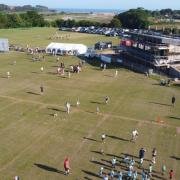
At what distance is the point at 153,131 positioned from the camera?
1217 inches

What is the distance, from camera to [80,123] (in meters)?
32.4

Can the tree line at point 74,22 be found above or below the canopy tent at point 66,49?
above

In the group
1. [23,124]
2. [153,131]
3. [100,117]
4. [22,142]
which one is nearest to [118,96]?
[100,117]

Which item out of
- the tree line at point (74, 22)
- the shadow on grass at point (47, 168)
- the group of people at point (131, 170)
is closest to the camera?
the group of people at point (131, 170)

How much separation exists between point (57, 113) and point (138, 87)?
15272 mm

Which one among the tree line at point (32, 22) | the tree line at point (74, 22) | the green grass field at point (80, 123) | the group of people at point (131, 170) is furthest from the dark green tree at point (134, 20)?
the group of people at point (131, 170)

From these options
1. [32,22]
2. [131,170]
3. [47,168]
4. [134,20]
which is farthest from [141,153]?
[32,22]

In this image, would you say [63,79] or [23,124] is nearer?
[23,124]

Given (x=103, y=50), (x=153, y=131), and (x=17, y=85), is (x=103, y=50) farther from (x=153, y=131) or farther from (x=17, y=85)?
(x=153, y=131)

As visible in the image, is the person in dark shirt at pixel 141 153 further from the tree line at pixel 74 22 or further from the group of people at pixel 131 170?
the tree line at pixel 74 22

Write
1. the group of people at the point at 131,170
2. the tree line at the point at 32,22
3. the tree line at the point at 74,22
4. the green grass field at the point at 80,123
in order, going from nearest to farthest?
the group of people at the point at 131,170 < the green grass field at the point at 80,123 < the tree line at the point at 74,22 < the tree line at the point at 32,22

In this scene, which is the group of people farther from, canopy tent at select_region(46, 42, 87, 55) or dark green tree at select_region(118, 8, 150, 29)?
dark green tree at select_region(118, 8, 150, 29)

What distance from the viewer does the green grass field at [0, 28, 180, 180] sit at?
81.5 ft

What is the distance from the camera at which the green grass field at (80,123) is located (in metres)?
24.8
